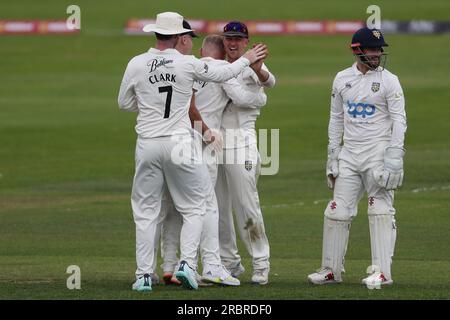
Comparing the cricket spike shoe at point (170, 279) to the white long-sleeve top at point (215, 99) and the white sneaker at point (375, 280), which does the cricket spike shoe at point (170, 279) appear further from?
the white sneaker at point (375, 280)

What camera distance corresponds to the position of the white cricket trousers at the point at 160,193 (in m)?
10.7

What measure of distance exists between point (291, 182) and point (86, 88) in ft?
63.0

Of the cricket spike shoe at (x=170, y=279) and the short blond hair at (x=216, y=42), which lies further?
the short blond hair at (x=216, y=42)

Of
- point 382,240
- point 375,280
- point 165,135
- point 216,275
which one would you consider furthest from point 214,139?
point 375,280

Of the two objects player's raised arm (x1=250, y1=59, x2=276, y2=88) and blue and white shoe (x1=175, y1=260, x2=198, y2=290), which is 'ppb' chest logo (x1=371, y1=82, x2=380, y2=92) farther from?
blue and white shoe (x1=175, y1=260, x2=198, y2=290)

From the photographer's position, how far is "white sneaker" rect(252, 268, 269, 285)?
454 inches

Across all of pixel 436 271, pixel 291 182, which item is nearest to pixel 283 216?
pixel 291 182

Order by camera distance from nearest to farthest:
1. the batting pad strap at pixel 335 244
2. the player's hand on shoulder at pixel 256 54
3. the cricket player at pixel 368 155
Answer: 1. the player's hand on shoulder at pixel 256 54
2. the cricket player at pixel 368 155
3. the batting pad strap at pixel 335 244

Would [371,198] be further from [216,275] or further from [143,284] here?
[143,284]

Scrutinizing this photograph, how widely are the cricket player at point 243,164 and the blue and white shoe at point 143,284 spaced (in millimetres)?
1270

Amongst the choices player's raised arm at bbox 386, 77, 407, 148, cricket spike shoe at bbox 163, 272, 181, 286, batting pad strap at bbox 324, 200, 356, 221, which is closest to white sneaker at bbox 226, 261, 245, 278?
cricket spike shoe at bbox 163, 272, 181, 286

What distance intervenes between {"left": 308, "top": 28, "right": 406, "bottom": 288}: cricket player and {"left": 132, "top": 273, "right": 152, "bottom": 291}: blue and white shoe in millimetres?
1632

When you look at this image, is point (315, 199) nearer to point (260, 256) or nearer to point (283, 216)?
point (283, 216)

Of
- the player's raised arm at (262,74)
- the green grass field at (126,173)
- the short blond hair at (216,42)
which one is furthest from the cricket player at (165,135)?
the short blond hair at (216,42)
